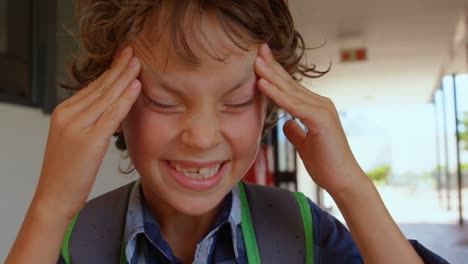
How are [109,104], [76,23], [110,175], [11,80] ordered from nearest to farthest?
1. [109,104]
2. [76,23]
3. [11,80]
4. [110,175]

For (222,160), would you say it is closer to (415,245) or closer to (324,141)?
(324,141)

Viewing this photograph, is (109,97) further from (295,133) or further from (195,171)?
(295,133)

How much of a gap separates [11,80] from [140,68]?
1.23 metres

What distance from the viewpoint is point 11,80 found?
1710 mm

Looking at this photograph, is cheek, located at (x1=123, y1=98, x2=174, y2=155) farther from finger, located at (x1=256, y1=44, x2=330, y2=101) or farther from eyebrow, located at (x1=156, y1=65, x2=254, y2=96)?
finger, located at (x1=256, y1=44, x2=330, y2=101)

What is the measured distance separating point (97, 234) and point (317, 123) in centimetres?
46

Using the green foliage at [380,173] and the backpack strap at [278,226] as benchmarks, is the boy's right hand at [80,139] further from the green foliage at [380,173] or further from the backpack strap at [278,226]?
the green foliage at [380,173]

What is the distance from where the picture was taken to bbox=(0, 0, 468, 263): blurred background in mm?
1710

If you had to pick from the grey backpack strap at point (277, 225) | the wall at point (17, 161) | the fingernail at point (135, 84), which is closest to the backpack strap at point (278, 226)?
the grey backpack strap at point (277, 225)

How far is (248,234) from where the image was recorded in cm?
83

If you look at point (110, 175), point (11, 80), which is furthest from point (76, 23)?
point (110, 175)

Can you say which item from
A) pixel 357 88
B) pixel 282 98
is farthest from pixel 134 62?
pixel 357 88

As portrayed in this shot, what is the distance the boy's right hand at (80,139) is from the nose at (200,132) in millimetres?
99

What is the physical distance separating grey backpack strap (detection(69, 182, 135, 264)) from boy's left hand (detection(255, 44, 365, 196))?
15.2 inches
